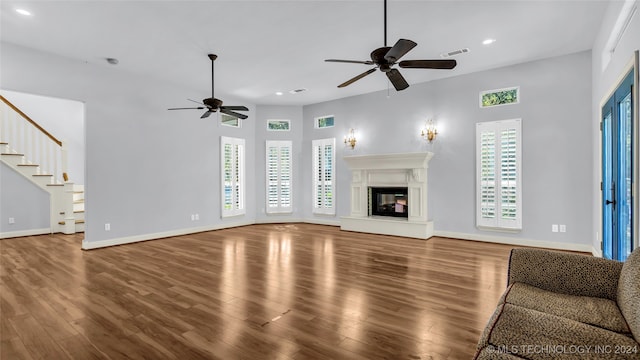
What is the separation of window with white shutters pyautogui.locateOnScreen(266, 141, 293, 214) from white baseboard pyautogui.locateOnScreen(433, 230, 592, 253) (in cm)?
399

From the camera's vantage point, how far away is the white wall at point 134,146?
5.08 m

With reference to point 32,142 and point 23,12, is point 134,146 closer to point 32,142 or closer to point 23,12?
point 23,12

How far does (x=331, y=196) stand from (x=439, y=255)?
3.67 metres

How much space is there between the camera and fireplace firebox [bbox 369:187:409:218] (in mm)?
6973

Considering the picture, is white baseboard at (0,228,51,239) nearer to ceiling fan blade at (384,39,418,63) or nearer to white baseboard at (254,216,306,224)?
white baseboard at (254,216,306,224)

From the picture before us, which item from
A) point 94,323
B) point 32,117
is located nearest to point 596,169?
point 94,323

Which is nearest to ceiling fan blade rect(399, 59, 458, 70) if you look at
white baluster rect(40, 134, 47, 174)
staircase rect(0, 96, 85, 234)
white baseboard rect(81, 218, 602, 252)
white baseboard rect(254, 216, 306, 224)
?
white baseboard rect(81, 218, 602, 252)

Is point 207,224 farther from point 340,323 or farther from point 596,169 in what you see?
point 596,169

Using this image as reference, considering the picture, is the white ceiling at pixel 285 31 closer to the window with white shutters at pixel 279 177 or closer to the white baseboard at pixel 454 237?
the window with white shutters at pixel 279 177

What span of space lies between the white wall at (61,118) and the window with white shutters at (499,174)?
9.49 m

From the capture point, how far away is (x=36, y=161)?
23.9 ft

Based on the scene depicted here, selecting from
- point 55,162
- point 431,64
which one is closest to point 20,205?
point 55,162

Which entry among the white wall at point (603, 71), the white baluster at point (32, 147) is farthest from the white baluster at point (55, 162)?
the white wall at point (603, 71)

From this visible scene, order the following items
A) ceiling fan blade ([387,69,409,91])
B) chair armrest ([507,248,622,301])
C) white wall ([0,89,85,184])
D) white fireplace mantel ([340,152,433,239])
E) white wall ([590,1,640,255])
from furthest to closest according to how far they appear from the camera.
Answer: white wall ([0,89,85,184]) → white fireplace mantel ([340,152,433,239]) → ceiling fan blade ([387,69,409,91]) → white wall ([590,1,640,255]) → chair armrest ([507,248,622,301])
